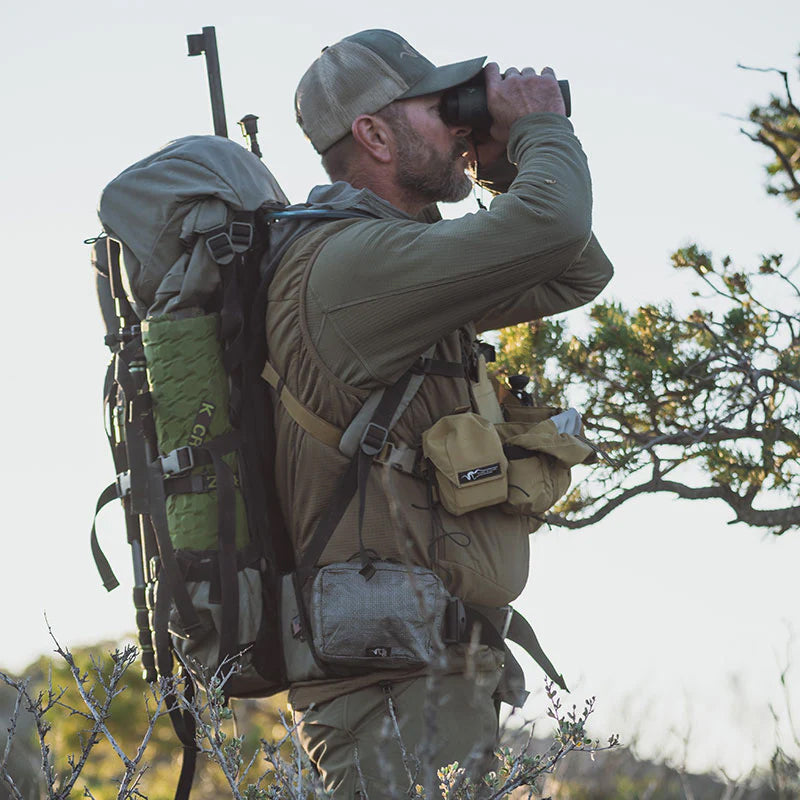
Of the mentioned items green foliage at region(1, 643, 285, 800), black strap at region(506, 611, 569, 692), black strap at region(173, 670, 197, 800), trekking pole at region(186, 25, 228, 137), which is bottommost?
green foliage at region(1, 643, 285, 800)

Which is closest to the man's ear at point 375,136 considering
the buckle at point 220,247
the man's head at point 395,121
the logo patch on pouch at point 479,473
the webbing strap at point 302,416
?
the man's head at point 395,121

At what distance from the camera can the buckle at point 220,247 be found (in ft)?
9.29

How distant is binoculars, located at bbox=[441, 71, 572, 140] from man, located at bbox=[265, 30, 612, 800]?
0.18 metres

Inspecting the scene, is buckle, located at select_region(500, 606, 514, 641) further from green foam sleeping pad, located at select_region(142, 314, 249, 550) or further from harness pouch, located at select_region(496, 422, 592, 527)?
green foam sleeping pad, located at select_region(142, 314, 249, 550)

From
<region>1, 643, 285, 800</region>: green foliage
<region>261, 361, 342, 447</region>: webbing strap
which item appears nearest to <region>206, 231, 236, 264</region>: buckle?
<region>261, 361, 342, 447</region>: webbing strap

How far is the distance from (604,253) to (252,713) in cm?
991

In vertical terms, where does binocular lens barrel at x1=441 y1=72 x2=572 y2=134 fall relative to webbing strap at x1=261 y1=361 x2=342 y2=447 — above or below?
above

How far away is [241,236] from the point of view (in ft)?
9.48

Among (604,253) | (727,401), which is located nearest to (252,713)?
(727,401)

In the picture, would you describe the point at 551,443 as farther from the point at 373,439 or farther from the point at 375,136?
the point at 375,136

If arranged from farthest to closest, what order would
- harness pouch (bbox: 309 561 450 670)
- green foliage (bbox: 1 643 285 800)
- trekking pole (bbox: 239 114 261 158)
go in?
1. green foliage (bbox: 1 643 285 800)
2. trekking pole (bbox: 239 114 261 158)
3. harness pouch (bbox: 309 561 450 670)

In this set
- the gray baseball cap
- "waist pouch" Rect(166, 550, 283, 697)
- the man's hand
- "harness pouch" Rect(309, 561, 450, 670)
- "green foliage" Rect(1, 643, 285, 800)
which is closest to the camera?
"harness pouch" Rect(309, 561, 450, 670)

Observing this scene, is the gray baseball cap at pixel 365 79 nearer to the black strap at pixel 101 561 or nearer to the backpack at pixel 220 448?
the backpack at pixel 220 448

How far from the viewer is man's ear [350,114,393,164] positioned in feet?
10.6
